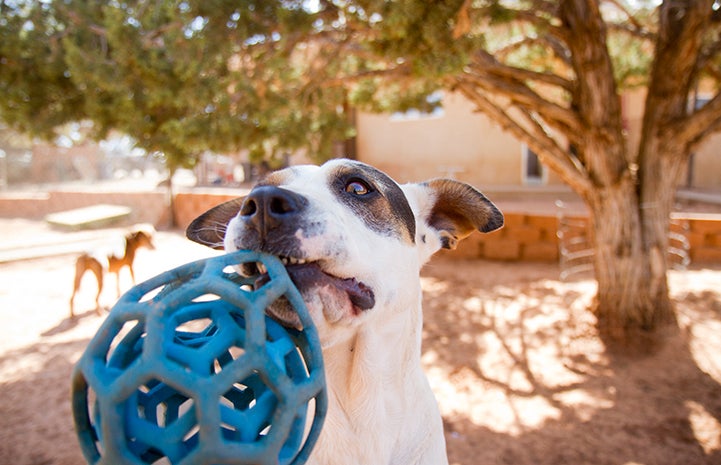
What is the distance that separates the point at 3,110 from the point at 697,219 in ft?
29.7

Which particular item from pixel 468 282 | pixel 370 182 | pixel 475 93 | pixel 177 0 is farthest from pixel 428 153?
pixel 370 182

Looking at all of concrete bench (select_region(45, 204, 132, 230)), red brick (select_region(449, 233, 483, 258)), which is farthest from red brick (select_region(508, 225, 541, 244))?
concrete bench (select_region(45, 204, 132, 230))

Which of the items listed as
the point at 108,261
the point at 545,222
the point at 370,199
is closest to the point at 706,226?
the point at 545,222

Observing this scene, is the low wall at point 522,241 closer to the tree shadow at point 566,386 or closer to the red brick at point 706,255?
the red brick at point 706,255

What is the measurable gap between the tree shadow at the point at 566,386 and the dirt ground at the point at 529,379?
0.01 m

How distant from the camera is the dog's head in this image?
1.27 metres

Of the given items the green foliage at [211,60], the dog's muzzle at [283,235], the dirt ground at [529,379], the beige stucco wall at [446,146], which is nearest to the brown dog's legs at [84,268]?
the dirt ground at [529,379]

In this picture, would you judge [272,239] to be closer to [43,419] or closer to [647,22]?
[43,419]

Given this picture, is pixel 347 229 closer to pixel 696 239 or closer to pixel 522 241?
pixel 522 241

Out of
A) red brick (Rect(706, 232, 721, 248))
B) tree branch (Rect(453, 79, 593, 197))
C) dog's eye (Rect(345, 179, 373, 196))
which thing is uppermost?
tree branch (Rect(453, 79, 593, 197))

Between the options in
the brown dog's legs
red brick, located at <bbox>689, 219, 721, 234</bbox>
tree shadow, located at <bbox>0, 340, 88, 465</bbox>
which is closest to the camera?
tree shadow, located at <bbox>0, 340, 88, 465</bbox>

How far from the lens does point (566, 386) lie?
4047mm

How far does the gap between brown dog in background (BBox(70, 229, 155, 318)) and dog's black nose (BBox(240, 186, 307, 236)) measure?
218 inches

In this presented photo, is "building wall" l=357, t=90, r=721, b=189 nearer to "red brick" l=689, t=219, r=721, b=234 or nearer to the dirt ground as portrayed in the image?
"red brick" l=689, t=219, r=721, b=234
